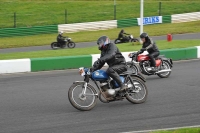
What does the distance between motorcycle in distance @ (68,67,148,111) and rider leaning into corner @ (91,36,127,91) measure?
125 millimetres

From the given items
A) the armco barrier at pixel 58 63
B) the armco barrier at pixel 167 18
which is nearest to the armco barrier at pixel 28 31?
the armco barrier at pixel 167 18

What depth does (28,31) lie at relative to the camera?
116 ft

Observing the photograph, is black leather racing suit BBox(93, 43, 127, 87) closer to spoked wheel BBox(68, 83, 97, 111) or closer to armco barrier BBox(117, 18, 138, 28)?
spoked wheel BBox(68, 83, 97, 111)

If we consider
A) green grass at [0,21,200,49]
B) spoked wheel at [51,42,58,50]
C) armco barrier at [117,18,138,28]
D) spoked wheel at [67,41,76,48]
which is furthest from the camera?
armco barrier at [117,18,138,28]

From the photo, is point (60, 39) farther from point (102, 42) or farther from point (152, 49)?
point (102, 42)

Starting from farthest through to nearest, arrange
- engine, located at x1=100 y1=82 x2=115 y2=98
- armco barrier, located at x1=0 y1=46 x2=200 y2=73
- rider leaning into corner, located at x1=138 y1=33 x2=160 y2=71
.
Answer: armco barrier, located at x1=0 y1=46 x2=200 y2=73 → rider leaning into corner, located at x1=138 y1=33 x2=160 y2=71 → engine, located at x1=100 y1=82 x2=115 y2=98

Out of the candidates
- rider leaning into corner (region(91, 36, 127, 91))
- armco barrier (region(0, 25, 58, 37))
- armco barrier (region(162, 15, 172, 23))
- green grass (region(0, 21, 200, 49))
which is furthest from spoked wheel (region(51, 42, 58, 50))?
rider leaning into corner (region(91, 36, 127, 91))

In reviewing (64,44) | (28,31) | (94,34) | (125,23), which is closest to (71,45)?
(64,44)

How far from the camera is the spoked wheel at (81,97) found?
10.1m

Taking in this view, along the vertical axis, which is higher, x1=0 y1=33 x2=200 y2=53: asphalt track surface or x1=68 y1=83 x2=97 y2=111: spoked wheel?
x1=0 y1=33 x2=200 y2=53: asphalt track surface

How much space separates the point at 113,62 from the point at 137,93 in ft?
3.05

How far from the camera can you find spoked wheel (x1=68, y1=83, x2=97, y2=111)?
1013cm

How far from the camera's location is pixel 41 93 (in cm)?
1241

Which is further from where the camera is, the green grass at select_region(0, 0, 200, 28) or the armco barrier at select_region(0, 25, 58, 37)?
the green grass at select_region(0, 0, 200, 28)
